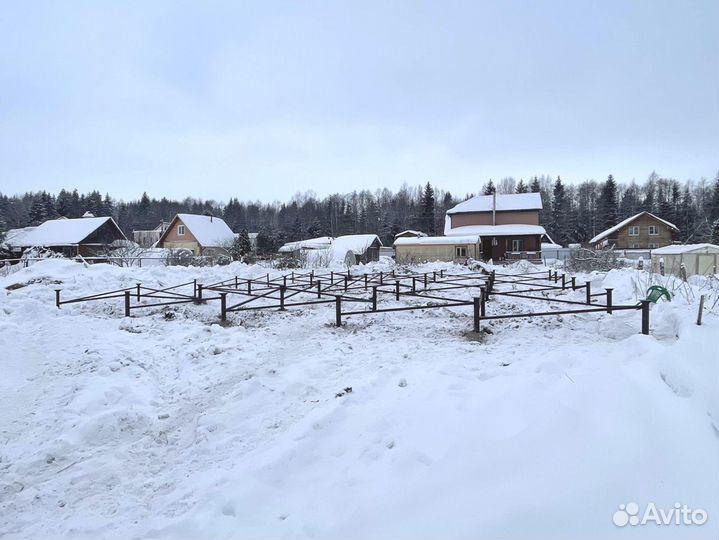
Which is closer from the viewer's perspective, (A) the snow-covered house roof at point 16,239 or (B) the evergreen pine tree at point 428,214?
(A) the snow-covered house roof at point 16,239

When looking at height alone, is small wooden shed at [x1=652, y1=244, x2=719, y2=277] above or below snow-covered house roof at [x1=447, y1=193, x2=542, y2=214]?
below

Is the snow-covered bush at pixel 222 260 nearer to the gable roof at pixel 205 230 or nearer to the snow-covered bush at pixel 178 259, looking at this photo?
the snow-covered bush at pixel 178 259

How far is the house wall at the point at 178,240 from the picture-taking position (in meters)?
42.3

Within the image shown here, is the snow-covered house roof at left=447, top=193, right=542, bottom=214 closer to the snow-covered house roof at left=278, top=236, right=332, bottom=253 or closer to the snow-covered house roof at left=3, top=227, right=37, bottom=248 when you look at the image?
the snow-covered house roof at left=278, top=236, right=332, bottom=253

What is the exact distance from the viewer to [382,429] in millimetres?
3848

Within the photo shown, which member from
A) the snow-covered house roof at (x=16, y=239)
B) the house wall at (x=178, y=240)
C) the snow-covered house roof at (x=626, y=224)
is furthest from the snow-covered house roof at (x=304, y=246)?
the snow-covered house roof at (x=626, y=224)

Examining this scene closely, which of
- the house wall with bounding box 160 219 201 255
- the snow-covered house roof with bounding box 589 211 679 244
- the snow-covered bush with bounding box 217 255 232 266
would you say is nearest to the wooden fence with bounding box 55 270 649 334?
the snow-covered bush with bounding box 217 255 232 266

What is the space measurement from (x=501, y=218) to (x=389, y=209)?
5074 cm

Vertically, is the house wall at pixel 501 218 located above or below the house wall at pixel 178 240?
above

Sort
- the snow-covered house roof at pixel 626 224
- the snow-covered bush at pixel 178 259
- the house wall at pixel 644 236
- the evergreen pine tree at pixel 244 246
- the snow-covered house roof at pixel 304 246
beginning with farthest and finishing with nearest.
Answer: the house wall at pixel 644 236 → the snow-covered house roof at pixel 626 224 → the snow-covered house roof at pixel 304 246 → the evergreen pine tree at pixel 244 246 → the snow-covered bush at pixel 178 259

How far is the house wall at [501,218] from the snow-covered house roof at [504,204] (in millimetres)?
441

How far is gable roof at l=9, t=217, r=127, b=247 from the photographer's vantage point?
122ft

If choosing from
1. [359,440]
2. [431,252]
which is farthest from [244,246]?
[359,440]

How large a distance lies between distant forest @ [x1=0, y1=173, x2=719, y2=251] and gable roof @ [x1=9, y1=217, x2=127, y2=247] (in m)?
14.7
